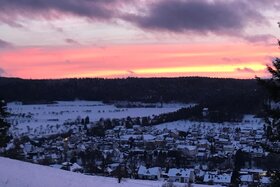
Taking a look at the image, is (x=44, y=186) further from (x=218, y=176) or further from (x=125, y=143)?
(x=125, y=143)

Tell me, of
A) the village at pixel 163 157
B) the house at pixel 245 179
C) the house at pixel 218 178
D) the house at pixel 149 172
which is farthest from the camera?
the house at pixel 149 172

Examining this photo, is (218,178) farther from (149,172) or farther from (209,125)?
(209,125)

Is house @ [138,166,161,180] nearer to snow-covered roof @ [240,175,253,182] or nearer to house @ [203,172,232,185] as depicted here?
house @ [203,172,232,185]

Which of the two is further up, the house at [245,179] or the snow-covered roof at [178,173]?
the house at [245,179]

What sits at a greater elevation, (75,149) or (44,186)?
(44,186)

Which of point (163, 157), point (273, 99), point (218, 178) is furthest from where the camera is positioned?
point (163, 157)

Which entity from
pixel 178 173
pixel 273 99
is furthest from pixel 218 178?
pixel 273 99

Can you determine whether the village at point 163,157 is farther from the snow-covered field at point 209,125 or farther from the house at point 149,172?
the snow-covered field at point 209,125

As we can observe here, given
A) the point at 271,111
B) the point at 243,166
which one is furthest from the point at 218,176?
the point at 271,111

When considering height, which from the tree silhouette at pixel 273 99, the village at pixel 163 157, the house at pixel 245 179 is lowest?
the village at pixel 163 157

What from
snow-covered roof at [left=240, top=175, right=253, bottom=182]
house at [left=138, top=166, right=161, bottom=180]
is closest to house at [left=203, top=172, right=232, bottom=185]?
snow-covered roof at [left=240, top=175, right=253, bottom=182]

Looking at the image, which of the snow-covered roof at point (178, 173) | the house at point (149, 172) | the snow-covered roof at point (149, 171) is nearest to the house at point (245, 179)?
the snow-covered roof at point (178, 173)
